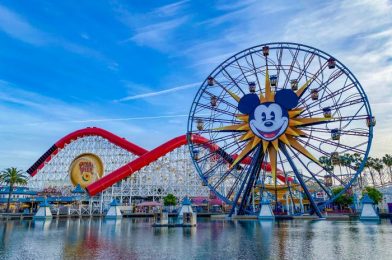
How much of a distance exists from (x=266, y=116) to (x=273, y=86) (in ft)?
9.68

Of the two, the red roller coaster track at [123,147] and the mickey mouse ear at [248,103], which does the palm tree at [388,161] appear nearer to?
the red roller coaster track at [123,147]

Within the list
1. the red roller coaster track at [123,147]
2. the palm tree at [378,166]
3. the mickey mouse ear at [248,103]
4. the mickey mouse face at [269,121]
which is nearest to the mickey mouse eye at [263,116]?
the mickey mouse face at [269,121]

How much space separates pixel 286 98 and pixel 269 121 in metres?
2.32

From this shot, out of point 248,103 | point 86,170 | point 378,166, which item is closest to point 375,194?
point 248,103

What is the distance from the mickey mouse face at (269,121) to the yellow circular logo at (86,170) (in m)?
29.9

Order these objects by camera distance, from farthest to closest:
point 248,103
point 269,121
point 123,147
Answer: point 123,147 → point 248,103 → point 269,121

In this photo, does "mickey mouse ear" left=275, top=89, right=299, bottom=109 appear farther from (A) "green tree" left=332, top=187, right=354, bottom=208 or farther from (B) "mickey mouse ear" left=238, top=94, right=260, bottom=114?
(A) "green tree" left=332, top=187, right=354, bottom=208

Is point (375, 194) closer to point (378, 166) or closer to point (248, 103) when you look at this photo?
point (248, 103)

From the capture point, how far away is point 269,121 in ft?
90.3

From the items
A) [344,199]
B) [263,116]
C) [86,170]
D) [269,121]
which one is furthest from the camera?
[86,170]

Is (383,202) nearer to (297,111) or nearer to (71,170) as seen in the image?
(297,111)

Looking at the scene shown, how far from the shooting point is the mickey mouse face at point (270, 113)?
27141 mm

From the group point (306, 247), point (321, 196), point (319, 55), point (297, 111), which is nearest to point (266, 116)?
point (297, 111)

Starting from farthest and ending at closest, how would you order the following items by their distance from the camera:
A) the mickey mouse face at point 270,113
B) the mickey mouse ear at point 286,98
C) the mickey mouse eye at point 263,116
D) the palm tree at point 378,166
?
the palm tree at point 378,166, the mickey mouse eye at point 263,116, the mickey mouse face at point 270,113, the mickey mouse ear at point 286,98
